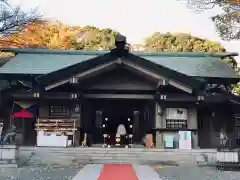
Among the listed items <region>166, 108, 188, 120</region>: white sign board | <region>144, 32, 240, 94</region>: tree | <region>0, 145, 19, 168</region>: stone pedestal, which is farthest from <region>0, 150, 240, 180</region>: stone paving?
<region>144, 32, 240, 94</region>: tree

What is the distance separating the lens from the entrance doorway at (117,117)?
20000 millimetres

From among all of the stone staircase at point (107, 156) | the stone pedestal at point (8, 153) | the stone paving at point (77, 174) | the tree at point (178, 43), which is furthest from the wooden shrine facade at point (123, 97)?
the tree at point (178, 43)

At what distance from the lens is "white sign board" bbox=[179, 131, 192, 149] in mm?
16312

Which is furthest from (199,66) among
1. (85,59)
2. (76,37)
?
(76,37)

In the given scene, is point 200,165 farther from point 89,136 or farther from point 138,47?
point 138,47

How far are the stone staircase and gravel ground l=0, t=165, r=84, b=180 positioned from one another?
5.22 feet

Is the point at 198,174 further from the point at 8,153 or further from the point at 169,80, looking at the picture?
the point at 8,153

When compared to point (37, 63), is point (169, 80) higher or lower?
lower

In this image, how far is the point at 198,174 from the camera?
36.3 ft

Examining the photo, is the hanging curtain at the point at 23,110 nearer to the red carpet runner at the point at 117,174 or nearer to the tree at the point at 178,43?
the red carpet runner at the point at 117,174

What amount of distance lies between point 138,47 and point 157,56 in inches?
928

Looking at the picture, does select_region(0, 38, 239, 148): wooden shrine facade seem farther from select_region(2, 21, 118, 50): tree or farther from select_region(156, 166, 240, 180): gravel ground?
select_region(2, 21, 118, 50): tree

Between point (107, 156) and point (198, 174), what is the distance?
15.8 ft

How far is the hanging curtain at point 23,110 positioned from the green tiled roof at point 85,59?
211 cm
